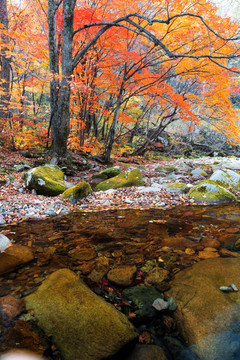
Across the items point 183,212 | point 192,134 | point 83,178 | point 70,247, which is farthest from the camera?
point 192,134

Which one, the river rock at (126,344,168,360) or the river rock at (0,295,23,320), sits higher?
the river rock at (126,344,168,360)

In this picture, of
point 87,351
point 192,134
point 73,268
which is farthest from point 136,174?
point 192,134

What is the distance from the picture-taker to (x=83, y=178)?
27.6 feet

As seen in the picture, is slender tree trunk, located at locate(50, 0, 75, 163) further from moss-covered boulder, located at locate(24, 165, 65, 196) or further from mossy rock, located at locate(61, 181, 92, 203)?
mossy rock, located at locate(61, 181, 92, 203)

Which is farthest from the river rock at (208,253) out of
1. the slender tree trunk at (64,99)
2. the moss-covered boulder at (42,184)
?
the slender tree trunk at (64,99)

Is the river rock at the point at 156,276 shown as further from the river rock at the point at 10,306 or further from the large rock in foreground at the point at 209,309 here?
the river rock at the point at 10,306

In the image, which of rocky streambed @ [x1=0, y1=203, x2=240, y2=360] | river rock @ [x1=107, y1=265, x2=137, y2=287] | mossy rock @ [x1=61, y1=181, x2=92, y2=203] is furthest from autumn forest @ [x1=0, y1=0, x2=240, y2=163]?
river rock @ [x1=107, y1=265, x2=137, y2=287]

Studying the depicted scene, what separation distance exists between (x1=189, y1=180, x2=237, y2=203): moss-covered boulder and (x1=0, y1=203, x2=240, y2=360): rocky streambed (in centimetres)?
218

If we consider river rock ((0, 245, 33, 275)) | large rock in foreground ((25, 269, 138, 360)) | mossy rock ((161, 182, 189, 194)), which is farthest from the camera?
mossy rock ((161, 182, 189, 194))

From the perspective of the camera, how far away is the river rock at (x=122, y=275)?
218 centimetres

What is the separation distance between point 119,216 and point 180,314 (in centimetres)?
272

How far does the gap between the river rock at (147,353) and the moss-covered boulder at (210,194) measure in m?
4.62

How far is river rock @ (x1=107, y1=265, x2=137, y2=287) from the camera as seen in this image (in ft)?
7.16

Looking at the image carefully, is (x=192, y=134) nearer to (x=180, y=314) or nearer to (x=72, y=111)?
(x=72, y=111)
